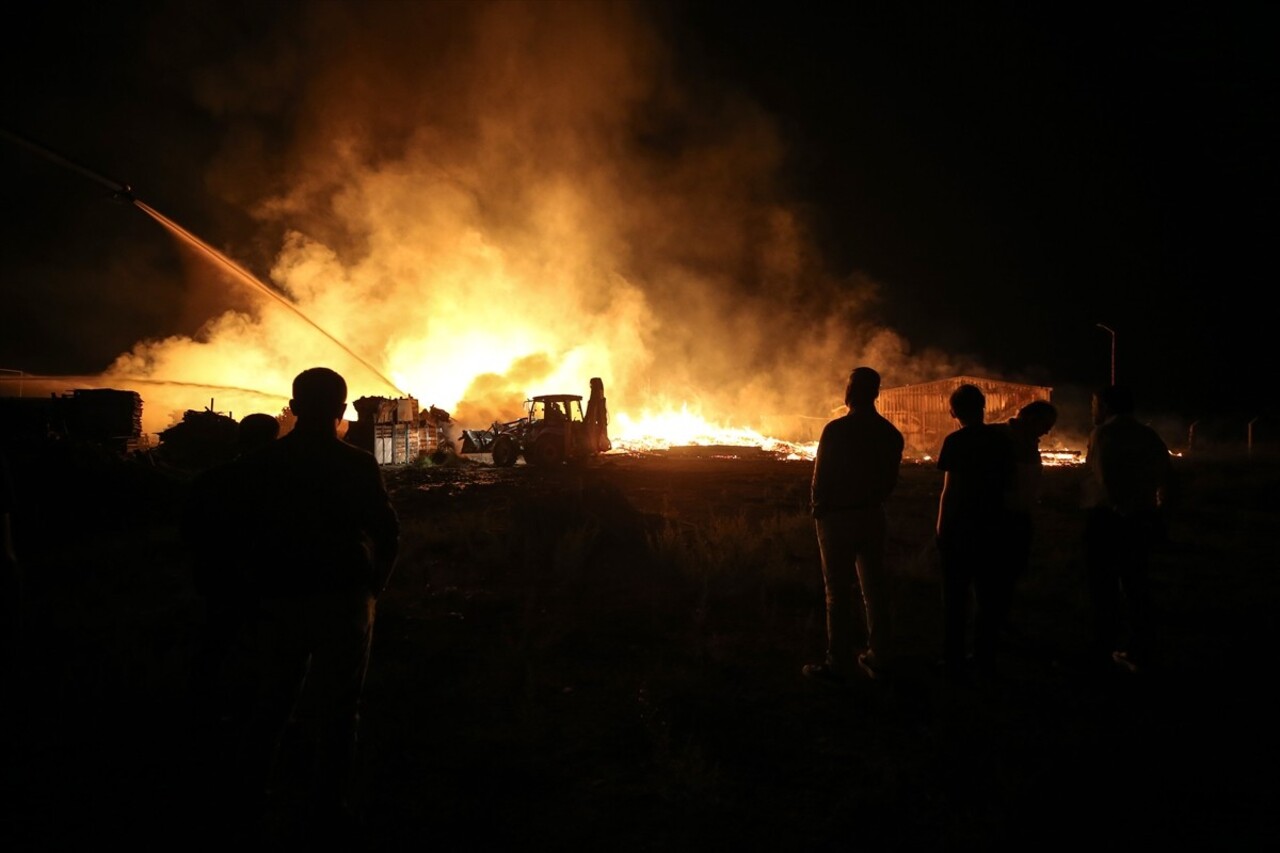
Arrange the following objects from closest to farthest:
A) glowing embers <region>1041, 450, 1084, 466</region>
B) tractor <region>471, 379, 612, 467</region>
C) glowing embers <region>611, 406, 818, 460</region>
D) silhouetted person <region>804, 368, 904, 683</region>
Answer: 1. silhouetted person <region>804, 368, 904, 683</region>
2. tractor <region>471, 379, 612, 467</region>
3. glowing embers <region>1041, 450, 1084, 466</region>
4. glowing embers <region>611, 406, 818, 460</region>

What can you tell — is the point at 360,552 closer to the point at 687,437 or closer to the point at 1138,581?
the point at 1138,581

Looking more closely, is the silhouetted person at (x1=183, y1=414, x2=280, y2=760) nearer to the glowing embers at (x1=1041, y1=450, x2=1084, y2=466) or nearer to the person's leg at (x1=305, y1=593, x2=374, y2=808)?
the person's leg at (x1=305, y1=593, x2=374, y2=808)

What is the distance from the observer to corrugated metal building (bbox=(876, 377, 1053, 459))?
31453 millimetres

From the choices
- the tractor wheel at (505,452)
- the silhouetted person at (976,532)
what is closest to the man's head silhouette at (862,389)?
the silhouetted person at (976,532)

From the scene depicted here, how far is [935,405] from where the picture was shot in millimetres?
32938

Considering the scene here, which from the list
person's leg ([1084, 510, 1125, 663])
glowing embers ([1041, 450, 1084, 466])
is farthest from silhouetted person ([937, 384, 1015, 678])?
glowing embers ([1041, 450, 1084, 466])

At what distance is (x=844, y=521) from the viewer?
14.3 feet

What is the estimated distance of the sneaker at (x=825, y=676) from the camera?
15.0 ft

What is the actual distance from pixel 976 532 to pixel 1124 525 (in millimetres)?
1086

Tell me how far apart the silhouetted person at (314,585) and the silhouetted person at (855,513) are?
2687 mm

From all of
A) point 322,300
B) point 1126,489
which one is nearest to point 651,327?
point 322,300

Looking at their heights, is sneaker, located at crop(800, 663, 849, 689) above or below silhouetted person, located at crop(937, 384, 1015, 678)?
below

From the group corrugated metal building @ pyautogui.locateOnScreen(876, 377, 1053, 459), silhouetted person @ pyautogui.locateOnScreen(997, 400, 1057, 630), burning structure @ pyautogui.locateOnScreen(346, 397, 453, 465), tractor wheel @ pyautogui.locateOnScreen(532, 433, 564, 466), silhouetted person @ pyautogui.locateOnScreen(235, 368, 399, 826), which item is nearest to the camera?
silhouetted person @ pyautogui.locateOnScreen(235, 368, 399, 826)

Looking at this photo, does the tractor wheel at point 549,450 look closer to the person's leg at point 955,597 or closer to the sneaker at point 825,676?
the sneaker at point 825,676
